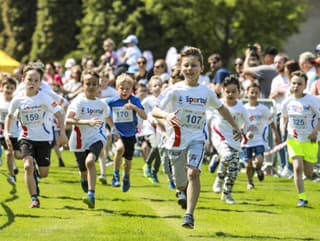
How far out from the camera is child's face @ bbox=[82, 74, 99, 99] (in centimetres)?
1605

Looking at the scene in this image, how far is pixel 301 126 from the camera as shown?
16.4m

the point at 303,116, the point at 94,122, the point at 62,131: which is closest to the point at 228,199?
the point at 303,116

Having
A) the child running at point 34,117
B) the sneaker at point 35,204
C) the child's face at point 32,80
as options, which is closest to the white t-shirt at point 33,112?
the child running at point 34,117

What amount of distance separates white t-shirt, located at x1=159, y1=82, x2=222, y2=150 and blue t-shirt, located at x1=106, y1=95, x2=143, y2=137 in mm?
4615

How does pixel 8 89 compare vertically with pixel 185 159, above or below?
above

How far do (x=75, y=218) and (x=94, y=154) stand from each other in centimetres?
156

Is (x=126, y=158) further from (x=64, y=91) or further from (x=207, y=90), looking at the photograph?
(x=64, y=91)

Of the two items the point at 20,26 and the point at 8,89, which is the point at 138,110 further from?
the point at 20,26

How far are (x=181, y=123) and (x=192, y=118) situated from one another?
0.46ft

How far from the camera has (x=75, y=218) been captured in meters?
14.2

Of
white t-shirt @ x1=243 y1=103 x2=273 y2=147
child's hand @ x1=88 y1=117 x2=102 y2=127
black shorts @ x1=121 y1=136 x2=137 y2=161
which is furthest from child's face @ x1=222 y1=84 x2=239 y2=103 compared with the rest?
child's hand @ x1=88 y1=117 x2=102 y2=127

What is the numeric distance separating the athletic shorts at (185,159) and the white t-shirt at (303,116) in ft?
9.83

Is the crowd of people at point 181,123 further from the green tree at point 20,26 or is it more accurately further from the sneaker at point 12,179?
the green tree at point 20,26

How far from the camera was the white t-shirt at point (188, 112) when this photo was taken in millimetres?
13438
